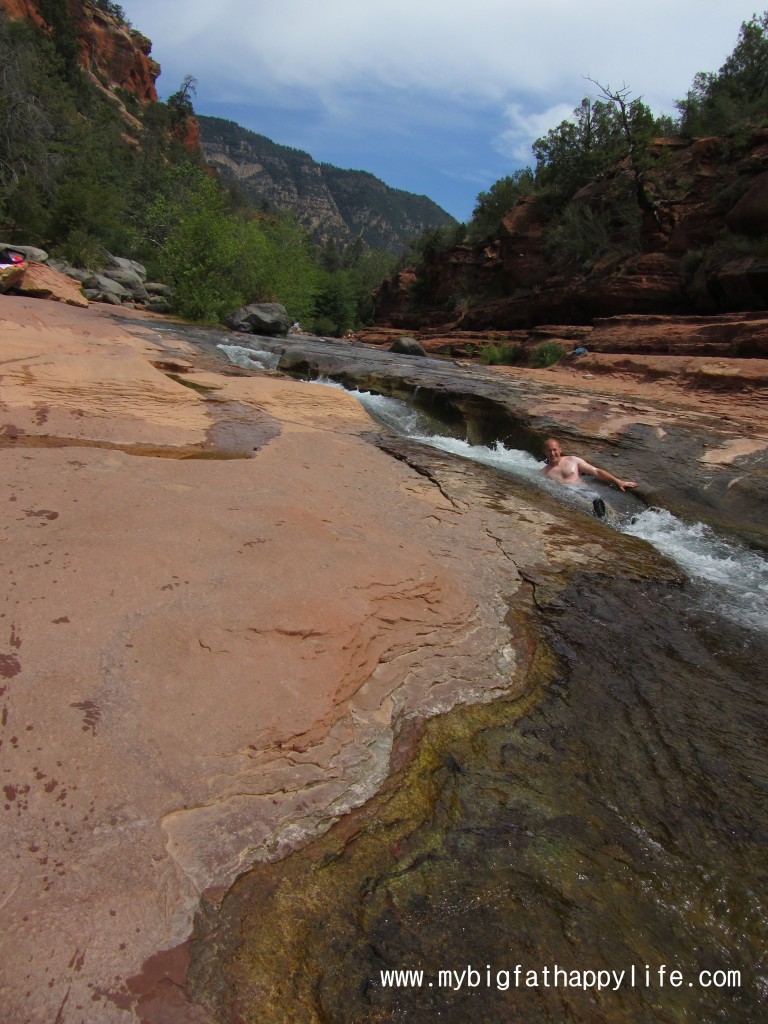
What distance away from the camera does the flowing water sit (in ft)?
4.68

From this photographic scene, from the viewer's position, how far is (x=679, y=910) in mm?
1716

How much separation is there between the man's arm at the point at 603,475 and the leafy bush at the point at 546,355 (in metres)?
9.53

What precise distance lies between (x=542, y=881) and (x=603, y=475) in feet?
17.0

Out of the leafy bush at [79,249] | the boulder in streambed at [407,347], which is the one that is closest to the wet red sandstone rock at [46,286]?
the leafy bush at [79,249]

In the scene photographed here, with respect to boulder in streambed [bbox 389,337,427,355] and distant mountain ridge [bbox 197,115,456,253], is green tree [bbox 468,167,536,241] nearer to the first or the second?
boulder in streambed [bbox 389,337,427,355]

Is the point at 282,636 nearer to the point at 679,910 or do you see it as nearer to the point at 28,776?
the point at 28,776

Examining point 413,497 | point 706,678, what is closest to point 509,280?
point 413,497

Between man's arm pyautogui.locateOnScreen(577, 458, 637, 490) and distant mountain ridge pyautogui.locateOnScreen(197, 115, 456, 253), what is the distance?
136m

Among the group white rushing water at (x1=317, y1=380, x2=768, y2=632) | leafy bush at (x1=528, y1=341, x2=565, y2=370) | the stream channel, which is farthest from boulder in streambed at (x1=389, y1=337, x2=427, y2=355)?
the stream channel

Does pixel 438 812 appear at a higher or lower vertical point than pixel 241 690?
lower

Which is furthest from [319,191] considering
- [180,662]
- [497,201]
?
[180,662]

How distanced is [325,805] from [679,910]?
1.14 m

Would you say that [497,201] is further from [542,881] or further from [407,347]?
[542,881]

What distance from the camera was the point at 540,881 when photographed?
1.74 metres
